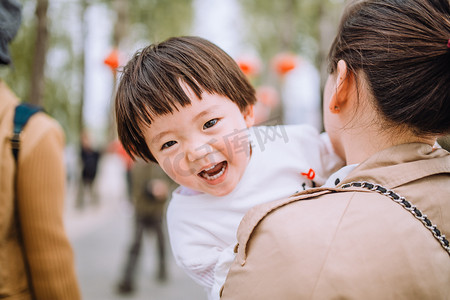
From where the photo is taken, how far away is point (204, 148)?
1.17 m

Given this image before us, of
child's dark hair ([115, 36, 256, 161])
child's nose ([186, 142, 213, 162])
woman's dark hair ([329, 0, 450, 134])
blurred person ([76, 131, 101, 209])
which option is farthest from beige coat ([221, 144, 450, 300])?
blurred person ([76, 131, 101, 209])

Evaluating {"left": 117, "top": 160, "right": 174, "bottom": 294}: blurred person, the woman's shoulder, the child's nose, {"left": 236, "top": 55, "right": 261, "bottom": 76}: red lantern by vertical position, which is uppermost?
{"left": 236, "top": 55, "right": 261, "bottom": 76}: red lantern

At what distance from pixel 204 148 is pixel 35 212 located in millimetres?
734

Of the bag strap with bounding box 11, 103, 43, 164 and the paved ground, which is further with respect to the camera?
the paved ground

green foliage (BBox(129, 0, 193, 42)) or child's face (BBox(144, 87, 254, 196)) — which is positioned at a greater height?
green foliage (BBox(129, 0, 193, 42))

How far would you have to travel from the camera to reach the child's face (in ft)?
3.80

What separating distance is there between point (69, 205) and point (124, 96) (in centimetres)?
1186

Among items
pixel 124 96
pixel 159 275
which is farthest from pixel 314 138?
pixel 159 275

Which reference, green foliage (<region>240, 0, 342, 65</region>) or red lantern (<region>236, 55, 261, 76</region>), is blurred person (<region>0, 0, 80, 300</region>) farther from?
green foliage (<region>240, 0, 342, 65</region>)

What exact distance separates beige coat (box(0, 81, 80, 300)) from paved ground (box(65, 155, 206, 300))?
3.54 metres

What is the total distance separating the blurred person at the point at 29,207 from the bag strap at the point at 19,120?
Answer: 12 mm

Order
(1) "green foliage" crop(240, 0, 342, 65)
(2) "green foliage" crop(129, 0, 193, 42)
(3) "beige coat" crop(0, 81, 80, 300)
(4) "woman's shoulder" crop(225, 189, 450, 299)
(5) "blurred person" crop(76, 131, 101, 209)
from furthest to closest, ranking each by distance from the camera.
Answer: (1) "green foliage" crop(240, 0, 342, 65)
(2) "green foliage" crop(129, 0, 193, 42)
(5) "blurred person" crop(76, 131, 101, 209)
(3) "beige coat" crop(0, 81, 80, 300)
(4) "woman's shoulder" crop(225, 189, 450, 299)

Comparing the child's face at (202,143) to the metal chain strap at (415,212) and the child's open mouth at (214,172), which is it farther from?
the metal chain strap at (415,212)

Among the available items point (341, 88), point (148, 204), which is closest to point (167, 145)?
point (341, 88)
